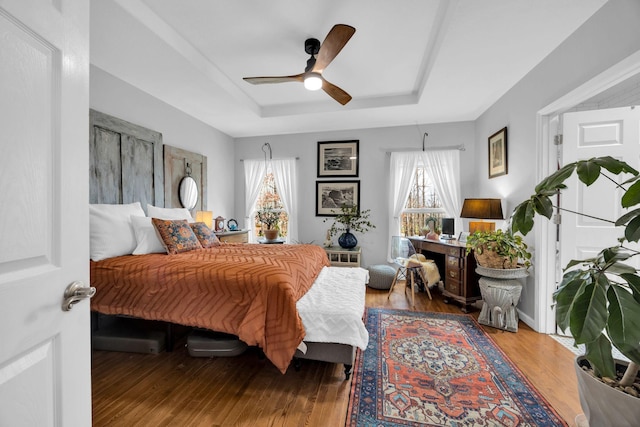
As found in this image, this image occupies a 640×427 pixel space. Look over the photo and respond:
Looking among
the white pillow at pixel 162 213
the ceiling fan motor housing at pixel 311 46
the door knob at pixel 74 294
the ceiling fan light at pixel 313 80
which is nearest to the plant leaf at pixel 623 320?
the door knob at pixel 74 294

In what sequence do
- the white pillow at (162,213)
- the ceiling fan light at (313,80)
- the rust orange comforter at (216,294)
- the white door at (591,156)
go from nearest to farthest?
1. the rust orange comforter at (216,294)
2. the white door at (591,156)
3. the ceiling fan light at (313,80)
4. the white pillow at (162,213)

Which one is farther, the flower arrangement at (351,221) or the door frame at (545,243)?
the flower arrangement at (351,221)

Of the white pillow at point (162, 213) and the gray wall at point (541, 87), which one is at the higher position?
the gray wall at point (541, 87)

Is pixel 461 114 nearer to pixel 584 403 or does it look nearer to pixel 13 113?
pixel 584 403

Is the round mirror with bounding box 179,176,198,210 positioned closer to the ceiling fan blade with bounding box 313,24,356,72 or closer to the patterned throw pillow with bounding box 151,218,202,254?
the patterned throw pillow with bounding box 151,218,202,254

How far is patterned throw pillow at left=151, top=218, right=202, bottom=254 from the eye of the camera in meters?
2.57

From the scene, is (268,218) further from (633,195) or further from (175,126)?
(633,195)

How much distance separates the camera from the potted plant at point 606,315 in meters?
0.94

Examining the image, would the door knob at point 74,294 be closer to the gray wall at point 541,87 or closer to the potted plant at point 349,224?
the gray wall at point 541,87

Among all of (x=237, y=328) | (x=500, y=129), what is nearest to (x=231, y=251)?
(x=237, y=328)

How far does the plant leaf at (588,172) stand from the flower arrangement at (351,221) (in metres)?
3.37

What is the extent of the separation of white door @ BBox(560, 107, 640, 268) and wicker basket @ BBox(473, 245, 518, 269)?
1.28ft

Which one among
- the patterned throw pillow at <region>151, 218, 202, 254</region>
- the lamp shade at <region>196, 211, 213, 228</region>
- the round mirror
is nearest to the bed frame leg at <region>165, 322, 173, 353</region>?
the patterned throw pillow at <region>151, 218, 202, 254</region>

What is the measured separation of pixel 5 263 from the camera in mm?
635
